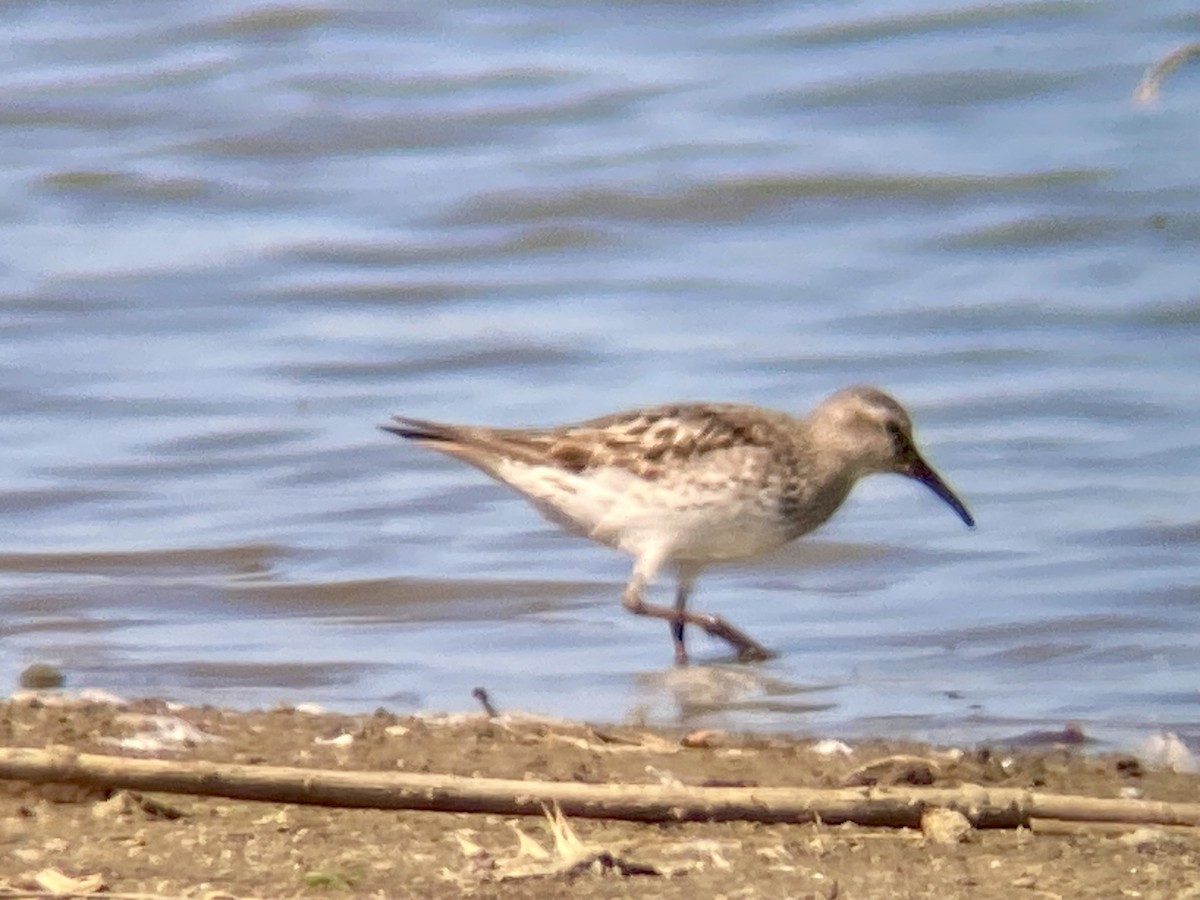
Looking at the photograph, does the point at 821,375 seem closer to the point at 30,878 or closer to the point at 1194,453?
the point at 1194,453

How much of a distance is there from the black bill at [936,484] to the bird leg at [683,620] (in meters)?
0.90

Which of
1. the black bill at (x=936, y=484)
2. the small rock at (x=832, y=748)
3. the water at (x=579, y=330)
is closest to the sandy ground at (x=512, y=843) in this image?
the small rock at (x=832, y=748)

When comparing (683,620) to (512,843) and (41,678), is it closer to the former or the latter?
(41,678)

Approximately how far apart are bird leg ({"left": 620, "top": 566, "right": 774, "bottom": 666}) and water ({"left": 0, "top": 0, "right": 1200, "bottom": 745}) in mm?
102

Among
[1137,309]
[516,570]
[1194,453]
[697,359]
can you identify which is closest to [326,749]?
[516,570]

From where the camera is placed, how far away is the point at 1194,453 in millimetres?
9180

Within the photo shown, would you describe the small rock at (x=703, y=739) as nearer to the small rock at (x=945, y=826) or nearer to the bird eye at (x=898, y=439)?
the small rock at (x=945, y=826)

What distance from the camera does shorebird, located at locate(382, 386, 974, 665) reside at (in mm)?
7785

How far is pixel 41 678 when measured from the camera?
6.84 m

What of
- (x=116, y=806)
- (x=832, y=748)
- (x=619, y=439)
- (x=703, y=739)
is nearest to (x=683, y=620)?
(x=619, y=439)

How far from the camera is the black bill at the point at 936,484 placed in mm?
8312

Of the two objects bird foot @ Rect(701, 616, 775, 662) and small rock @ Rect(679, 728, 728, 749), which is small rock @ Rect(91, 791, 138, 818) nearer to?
small rock @ Rect(679, 728, 728, 749)

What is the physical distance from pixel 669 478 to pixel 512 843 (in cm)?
321

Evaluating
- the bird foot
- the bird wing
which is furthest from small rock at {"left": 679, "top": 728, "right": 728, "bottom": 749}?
the bird wing
